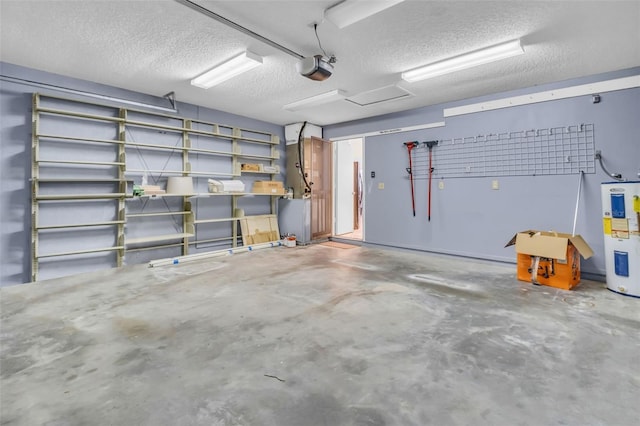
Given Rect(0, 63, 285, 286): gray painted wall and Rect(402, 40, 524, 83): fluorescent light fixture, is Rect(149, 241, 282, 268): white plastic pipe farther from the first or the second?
Rect(402, 40, 524, 83): fluorescent light fixture

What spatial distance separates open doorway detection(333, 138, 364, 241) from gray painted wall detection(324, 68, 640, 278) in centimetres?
105

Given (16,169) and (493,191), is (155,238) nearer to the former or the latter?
(16,169)

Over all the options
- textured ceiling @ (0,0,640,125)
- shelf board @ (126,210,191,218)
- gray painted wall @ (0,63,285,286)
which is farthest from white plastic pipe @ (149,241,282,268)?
textured ceiling @ (0,0,640,125)

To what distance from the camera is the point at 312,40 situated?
315cm

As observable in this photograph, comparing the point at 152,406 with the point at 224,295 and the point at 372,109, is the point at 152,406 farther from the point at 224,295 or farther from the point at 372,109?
the point at 372,109

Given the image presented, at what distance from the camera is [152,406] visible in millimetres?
1597

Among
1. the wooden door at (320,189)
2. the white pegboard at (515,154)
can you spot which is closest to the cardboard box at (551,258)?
the white pegboard at (515,154)

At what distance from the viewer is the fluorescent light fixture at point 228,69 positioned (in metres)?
3.46

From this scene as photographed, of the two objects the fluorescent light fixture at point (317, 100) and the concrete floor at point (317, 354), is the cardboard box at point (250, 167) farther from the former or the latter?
the concrete floor at point (317, 354)

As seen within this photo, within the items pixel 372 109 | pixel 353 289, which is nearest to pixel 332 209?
pixel 372 109

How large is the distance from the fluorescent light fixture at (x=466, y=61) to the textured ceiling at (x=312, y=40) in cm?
11

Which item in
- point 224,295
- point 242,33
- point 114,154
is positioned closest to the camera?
point 242,33

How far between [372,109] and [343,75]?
177 centimetres

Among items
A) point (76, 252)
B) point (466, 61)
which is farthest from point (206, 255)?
A: point (466, 61)
